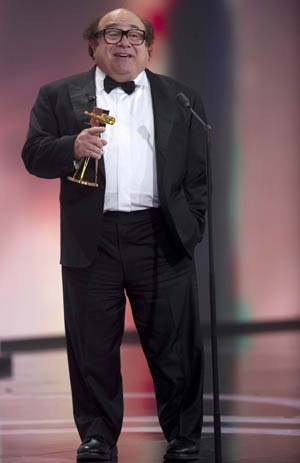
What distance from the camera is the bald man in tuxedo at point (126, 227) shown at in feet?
11.9

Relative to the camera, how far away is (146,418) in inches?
180

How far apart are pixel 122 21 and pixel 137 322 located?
1.11m

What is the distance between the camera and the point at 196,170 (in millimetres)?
3766

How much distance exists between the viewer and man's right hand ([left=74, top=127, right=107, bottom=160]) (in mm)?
3429

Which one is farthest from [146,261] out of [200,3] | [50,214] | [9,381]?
[200,3]

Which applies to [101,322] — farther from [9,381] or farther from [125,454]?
[9,381]

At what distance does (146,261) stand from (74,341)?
40 centimetres

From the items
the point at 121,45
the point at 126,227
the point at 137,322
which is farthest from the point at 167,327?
the point at 121,45

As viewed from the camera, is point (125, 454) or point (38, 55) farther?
point (38, 55)

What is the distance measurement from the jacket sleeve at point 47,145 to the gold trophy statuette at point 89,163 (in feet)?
0.17

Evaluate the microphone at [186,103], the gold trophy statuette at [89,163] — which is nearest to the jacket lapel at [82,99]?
the gold trophy statuette at [89,163]

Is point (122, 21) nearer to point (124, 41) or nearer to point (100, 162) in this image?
point (124, 41)

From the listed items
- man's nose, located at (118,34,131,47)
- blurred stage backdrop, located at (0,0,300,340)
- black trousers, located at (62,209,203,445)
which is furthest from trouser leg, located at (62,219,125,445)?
blurred stage backdrop, located at (0,0,300,340)

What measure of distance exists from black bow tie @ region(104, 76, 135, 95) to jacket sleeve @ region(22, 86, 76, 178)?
22 centimetres
